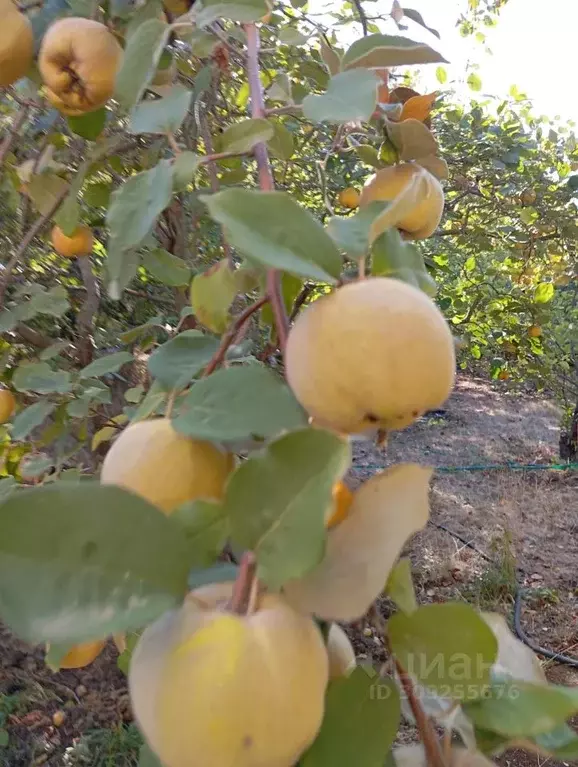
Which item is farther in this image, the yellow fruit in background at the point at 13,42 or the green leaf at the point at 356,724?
the yellow fruit in background at the point at 13,42

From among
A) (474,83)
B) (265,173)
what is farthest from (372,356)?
(474,83)

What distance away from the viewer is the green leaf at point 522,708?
388 millimetres

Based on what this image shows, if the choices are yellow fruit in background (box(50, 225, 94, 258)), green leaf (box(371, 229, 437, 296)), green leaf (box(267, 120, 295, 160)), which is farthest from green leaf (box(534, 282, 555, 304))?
green leaf (box(371, 229, 437, 296))

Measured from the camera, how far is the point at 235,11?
1.82ft

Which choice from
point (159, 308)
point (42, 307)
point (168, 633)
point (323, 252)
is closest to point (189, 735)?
point (168, 633)

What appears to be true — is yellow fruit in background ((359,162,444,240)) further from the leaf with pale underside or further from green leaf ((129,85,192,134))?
the leaf with pale underside

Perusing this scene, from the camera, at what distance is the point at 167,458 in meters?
0.42

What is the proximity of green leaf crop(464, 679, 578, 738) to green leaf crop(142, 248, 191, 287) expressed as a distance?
2.05ft

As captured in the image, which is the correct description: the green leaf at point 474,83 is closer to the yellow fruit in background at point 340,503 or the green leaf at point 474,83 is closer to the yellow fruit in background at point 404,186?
the yellow fruit in background at point 404,186

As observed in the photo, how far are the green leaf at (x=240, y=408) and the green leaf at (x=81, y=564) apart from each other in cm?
8

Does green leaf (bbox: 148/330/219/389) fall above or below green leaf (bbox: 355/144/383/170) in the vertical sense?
below

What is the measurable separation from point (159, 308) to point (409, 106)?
1.34 m

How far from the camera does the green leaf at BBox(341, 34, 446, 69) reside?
1.82 feet

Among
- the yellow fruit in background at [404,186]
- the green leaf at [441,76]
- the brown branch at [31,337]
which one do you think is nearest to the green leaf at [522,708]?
the yellow fruit in background at [404,186]
